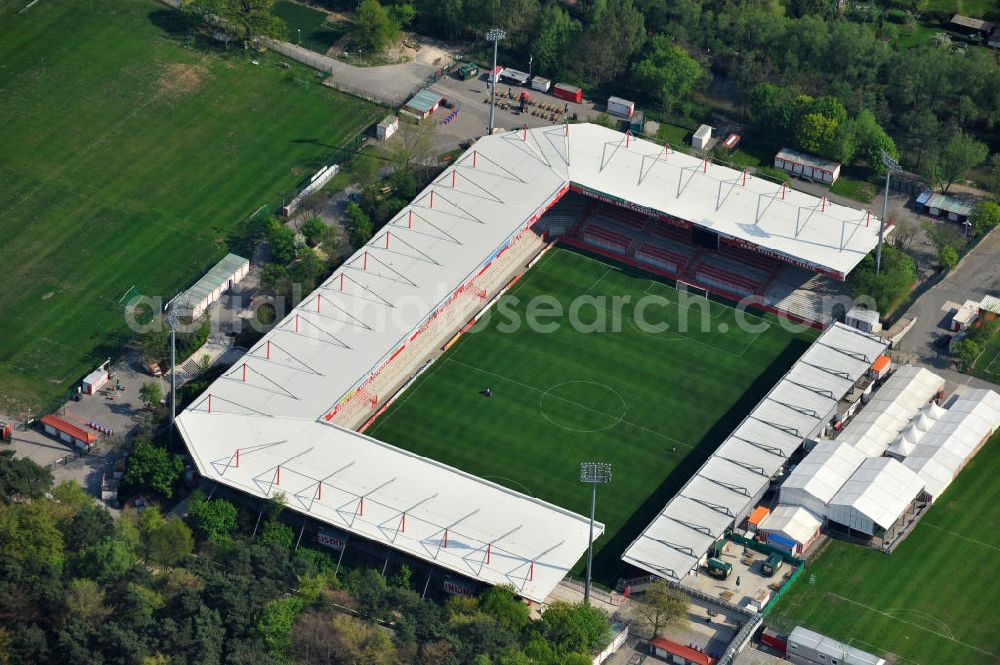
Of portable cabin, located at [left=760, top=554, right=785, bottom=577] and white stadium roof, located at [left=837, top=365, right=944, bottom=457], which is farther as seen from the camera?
white stadium roof, located at [left=837, top=365, right=944, bottom=457]

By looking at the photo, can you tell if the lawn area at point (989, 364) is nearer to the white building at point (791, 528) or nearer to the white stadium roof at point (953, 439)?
the white stadium roof at point (953, 439)

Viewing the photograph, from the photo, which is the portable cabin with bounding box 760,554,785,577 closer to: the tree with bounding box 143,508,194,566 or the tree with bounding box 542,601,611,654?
the tree with bounding box 542,601,611,654

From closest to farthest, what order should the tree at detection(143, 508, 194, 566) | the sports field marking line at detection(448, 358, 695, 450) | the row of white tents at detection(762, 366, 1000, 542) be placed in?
the tree at detection(143, 508, 194, 566)
the row of white tents at detection(762, 366, 1000, 542)
the sports field marking line at detection(448, 358, 695, 450)

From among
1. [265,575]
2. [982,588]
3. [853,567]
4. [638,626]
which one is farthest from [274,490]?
[982,588]

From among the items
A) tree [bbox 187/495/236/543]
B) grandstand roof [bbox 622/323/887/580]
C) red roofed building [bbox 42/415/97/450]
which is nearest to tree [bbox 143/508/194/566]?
tree [bbox 187/495/236/543]

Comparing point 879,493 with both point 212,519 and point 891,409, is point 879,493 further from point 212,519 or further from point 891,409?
point 212,519

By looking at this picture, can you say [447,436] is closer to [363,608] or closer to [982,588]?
[363,608]
